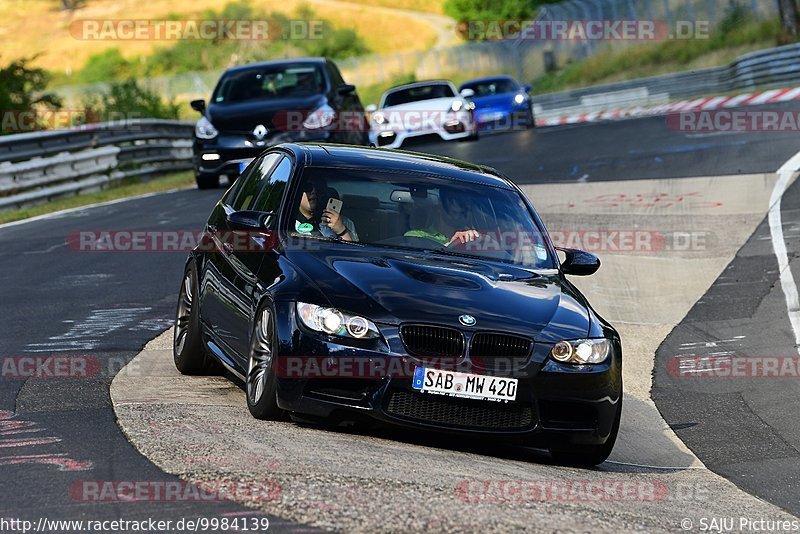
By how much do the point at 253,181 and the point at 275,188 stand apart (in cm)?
68

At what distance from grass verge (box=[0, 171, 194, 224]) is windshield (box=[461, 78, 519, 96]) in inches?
385

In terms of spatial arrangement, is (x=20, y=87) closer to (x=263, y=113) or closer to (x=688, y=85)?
(x=263, y=113)

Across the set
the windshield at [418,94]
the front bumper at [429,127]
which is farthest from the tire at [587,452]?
the windshield at [418,94]

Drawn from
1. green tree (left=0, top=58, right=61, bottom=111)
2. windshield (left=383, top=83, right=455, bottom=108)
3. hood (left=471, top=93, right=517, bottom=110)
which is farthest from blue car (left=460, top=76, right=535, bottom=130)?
green tree (left=0, top=58, right=61, bottom=111)

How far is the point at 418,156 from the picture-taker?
8828mm

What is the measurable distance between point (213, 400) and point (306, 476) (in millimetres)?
2197

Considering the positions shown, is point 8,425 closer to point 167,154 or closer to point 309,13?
point 167,154

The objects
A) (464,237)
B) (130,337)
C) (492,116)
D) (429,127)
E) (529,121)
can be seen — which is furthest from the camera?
(529,121)

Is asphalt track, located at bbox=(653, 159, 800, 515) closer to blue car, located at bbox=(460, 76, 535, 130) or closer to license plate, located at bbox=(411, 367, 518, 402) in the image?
license plate, located at bbox=(411, 367, 518, 402)

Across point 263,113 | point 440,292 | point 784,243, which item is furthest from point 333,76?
point 440,292

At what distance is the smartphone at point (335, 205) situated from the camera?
8.02m

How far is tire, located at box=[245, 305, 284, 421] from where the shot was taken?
690 cm

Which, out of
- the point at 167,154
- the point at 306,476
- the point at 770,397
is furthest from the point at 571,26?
the point at 306,476

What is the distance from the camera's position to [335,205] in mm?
8039
